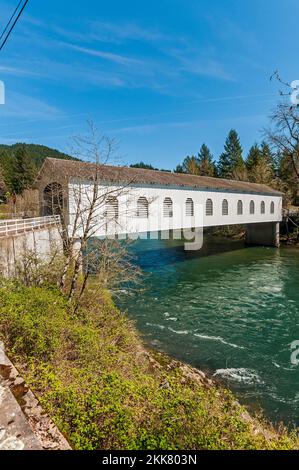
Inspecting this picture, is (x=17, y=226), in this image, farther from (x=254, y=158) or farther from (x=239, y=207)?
(x=254, y=158)

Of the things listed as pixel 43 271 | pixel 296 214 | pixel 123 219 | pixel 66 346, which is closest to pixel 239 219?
pixel 123 219

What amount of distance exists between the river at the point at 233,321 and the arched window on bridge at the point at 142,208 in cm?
444

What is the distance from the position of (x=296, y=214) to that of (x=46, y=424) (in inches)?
1611

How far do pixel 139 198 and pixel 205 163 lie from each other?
49281mm

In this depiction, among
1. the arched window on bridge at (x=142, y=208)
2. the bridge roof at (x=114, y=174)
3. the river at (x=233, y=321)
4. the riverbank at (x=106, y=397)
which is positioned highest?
the bridge roof at (x=114, y=174)

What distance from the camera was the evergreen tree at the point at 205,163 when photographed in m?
60.3

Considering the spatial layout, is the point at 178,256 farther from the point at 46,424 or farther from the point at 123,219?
the point at 46,424

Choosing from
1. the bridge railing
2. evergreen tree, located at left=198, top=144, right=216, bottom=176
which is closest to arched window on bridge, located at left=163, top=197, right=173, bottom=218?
the bridge railing

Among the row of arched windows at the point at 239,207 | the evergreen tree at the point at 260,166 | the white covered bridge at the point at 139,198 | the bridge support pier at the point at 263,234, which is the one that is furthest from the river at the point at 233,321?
the evergreen tree at the point at 260,166

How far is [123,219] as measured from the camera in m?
16.6

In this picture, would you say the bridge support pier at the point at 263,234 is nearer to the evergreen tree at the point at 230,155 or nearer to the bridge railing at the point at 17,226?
the evergreen tree at the point at 230,155

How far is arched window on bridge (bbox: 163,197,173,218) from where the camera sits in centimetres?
1883

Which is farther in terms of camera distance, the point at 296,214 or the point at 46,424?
the point at 296,214
